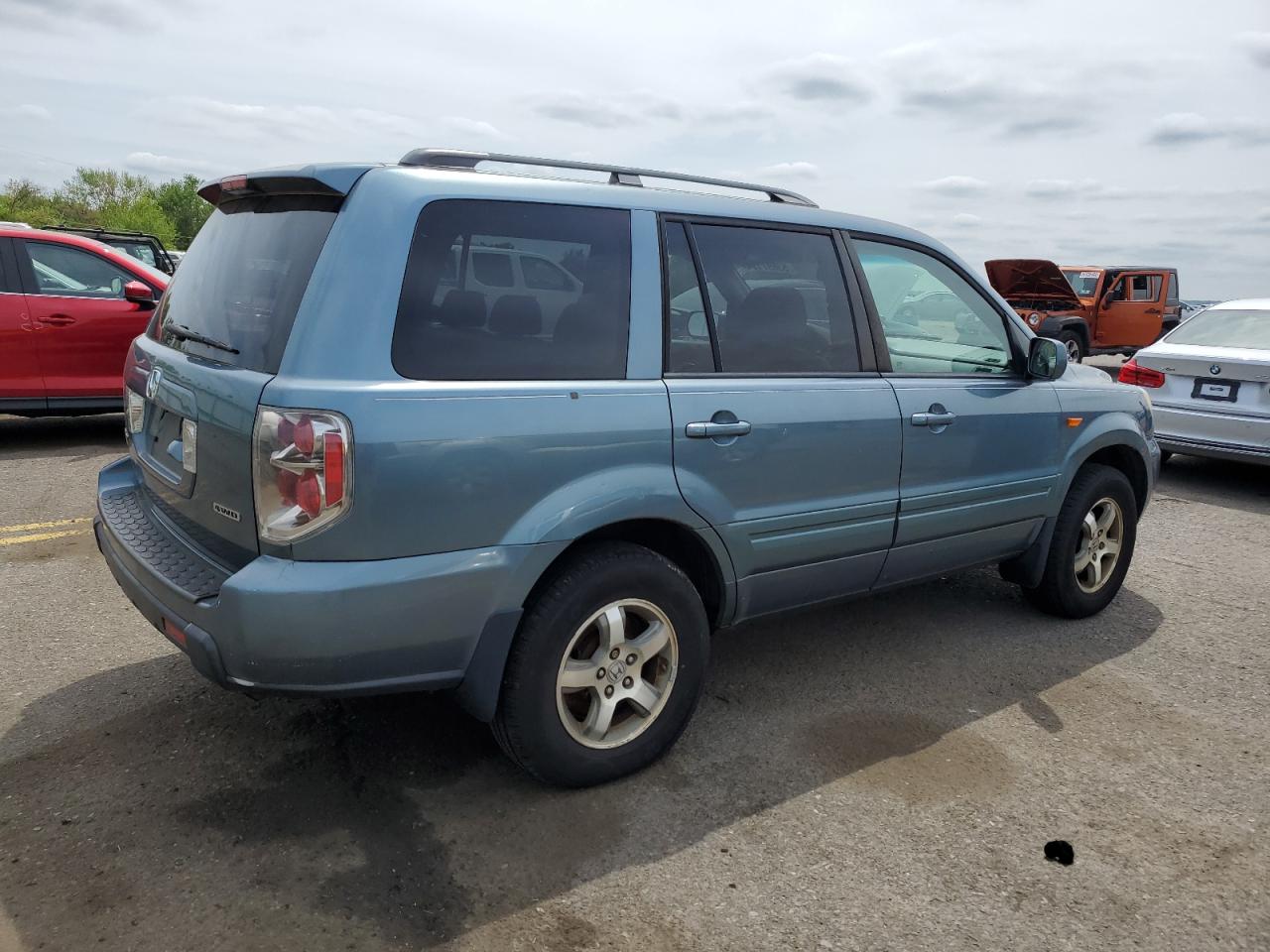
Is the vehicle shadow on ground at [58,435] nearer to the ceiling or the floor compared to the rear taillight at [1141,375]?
nearer to the floor

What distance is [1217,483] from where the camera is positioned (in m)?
8.38

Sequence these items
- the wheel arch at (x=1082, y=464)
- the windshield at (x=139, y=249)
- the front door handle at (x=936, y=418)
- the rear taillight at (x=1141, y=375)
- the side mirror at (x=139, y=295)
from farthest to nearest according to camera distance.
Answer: the windshield at (x=139, y=249)
the rear taillight at (x=1141, y=375)
the side mirror at (x=139, y=295)
the wheel arch at (x=1082, y=464)
the front door handle at (x=936, y=418)

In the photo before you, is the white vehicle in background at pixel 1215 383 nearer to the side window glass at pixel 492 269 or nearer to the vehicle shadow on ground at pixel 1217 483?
the vehicle shadow on ground at pixel 1217 483

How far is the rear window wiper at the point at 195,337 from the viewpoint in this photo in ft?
9.05

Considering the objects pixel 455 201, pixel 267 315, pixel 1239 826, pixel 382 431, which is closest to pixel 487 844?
pixel 382 431

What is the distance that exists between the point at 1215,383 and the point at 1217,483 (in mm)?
1079

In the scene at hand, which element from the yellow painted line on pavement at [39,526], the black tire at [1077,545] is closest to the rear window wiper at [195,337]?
the yellow painted line on pavement at [39,526]

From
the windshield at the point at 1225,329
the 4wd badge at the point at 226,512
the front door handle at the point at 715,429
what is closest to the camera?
the 4wd badge at the point at 226,512

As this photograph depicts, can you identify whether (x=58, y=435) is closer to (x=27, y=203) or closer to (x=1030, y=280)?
(x=1030, y=280)

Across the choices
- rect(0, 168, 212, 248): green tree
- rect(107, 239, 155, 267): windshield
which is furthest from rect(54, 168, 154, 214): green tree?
rect(107, 239, 155, 267): windshield

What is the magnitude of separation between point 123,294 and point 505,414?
6.69 meters

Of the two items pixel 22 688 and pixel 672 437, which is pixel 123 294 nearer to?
pixel 22 688

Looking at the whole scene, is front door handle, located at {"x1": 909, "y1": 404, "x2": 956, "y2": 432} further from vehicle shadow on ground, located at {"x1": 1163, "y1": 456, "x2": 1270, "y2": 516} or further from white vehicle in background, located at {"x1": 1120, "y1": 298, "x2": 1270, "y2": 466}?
white vehicle in background, located at {"x1": 1120, "y1": 298, "x2": 1270, "y2": 466}

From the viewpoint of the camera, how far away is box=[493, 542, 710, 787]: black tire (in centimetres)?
276
